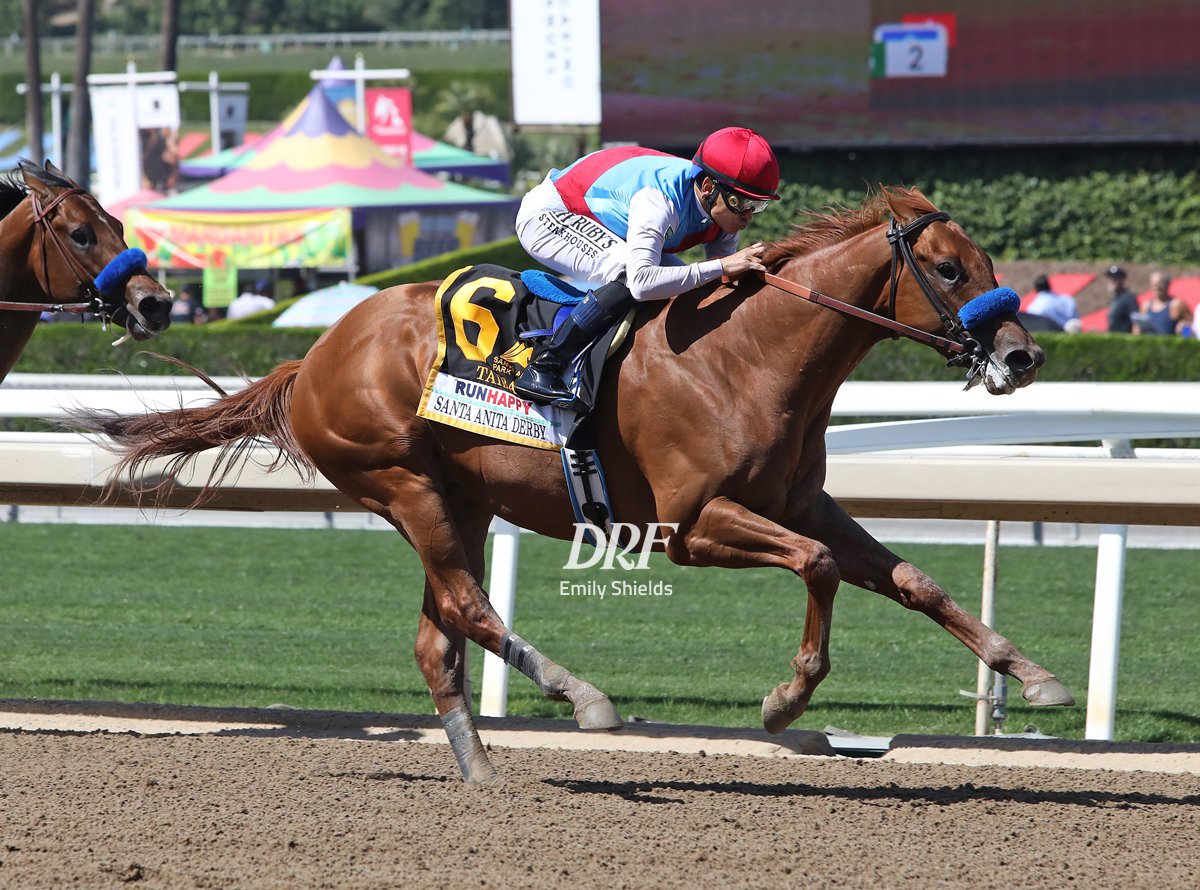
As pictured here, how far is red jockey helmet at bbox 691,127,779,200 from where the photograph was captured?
4.01 meters

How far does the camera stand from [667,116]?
70.0ft

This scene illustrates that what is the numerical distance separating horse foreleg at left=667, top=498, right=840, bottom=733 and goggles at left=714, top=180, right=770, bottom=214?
0.79 m

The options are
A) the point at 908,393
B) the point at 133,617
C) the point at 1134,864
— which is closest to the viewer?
the point at 1134,864

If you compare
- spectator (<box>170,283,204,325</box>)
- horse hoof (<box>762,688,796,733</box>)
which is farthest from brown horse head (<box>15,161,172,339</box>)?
spectator (<box>170,283,204,325</box>)

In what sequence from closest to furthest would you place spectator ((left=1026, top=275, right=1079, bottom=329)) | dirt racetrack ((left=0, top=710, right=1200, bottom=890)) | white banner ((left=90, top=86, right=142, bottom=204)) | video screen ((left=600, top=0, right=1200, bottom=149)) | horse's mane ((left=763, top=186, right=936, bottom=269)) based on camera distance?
dirt racetrack ((left=0, top=710, right=1200, bottom=890))
horse's mane ((left=763, top=186, right=936, bottom=269))
spectator ((left=1026, top=275, right=1079, bottom=329))
video screen ((left=600, top=0, right=1200, bottom=149))
white banner ((left=90, top=86, right=142, bottom=204))

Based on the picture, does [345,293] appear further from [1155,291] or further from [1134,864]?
[1134,864]

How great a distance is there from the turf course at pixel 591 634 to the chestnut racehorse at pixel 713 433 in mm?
1568

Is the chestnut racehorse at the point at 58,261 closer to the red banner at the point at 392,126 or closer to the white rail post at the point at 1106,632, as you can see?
the white rail post at the point at 1106,632

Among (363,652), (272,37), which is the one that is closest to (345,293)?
(363,652)

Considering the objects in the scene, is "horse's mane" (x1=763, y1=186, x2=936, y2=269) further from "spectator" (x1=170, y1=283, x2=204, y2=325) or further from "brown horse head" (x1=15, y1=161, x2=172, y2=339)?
"spectator" (x1=170, y1=283, x2=204, y2=325)

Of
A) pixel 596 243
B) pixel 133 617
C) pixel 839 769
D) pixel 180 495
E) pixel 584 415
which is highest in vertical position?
pixel 596 243

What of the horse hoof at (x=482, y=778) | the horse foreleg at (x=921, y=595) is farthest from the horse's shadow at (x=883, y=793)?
the horse foreleg at (x=921, y=595)

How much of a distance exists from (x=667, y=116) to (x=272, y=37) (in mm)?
50904

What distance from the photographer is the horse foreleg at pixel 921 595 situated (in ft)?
12.1
